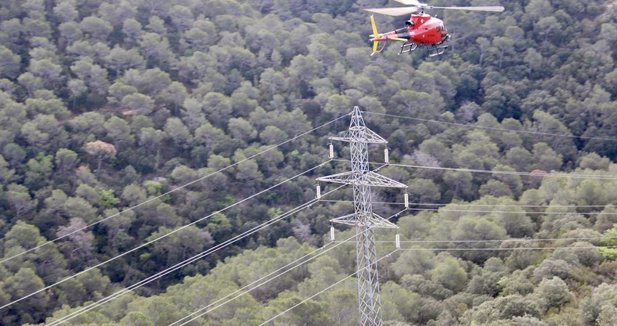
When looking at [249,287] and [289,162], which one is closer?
[249,287]

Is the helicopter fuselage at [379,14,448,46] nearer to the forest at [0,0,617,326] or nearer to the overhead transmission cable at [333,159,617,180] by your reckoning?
the forest at [0,0,617,326]

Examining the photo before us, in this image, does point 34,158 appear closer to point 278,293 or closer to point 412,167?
point 278,293

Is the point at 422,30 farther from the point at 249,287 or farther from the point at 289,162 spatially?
the point at 289,162

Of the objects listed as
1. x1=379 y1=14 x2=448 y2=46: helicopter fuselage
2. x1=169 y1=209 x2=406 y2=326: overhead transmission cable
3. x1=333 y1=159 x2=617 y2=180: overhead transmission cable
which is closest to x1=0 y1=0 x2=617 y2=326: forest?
x1=169 y1=209 x2=406 y2=326: overhead transmission cable

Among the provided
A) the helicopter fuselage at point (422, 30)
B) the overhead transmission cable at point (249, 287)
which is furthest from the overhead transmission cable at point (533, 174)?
the helicopter fuselage at point (422, 30)

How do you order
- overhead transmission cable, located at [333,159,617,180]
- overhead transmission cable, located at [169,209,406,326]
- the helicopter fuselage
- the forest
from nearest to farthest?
the helicopter fuselage → overhead transmission cable, located at [169,209,406,326] → the forest → overhead transmission cable, located at [333,159,617,180]

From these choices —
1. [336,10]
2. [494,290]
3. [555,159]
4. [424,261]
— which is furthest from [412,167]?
[336,10]

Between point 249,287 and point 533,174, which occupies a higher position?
point 249,287

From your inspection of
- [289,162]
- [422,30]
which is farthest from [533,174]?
[422,30]
